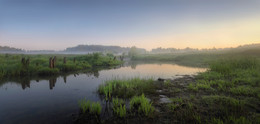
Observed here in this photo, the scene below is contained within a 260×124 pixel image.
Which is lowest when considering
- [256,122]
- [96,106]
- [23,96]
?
[23,96]

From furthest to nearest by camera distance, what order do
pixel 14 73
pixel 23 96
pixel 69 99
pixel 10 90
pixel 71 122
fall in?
pixel 14 73 < pixel 10 90 < pixel 23 96 < pixel 69 99 < pixel 71 122

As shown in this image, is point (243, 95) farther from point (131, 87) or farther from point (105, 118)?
point (105, 118)

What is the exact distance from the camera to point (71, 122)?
542 centimetres

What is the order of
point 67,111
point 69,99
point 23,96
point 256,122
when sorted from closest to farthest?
point 256,122, point 67,111, point 69,99, point 23,96

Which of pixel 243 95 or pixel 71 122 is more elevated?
pixel 243 95

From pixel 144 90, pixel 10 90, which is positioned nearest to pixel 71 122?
pixel 144 90

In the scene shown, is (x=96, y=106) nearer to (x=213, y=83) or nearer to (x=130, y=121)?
(x=130, y=121)

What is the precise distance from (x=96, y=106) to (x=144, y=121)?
8.68 ft

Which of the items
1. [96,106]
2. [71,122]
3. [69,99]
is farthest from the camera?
[69,99]

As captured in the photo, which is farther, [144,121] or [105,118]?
[105,118]

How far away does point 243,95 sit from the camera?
7.28 m

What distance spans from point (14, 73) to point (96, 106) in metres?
17.5

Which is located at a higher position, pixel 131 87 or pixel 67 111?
pixel 131 87

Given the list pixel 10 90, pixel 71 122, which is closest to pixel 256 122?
pixel 71 122
